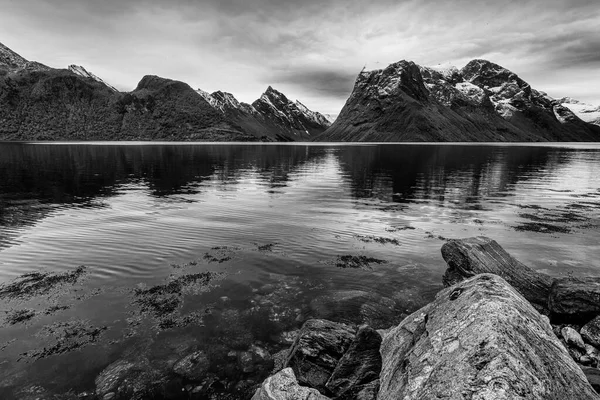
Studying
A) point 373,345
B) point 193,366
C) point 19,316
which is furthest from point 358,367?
point 19,316

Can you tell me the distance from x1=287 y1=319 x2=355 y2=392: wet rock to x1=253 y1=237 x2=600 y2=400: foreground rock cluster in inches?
1.1

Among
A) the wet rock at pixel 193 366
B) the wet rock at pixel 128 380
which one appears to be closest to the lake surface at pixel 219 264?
the wet rock at pixel 128 380

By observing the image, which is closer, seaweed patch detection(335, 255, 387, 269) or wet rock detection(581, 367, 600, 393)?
wet rock detection(581, 367, 600, 393)

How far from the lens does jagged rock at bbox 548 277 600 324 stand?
1258 cm

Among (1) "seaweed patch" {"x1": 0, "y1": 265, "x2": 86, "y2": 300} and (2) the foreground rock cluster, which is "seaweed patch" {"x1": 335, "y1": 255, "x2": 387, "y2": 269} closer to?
(2) the foreground rock cluster

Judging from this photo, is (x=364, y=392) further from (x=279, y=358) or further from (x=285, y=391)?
(x=279, y=358)

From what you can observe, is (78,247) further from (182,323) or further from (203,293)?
(182,323)

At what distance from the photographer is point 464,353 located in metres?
6.22

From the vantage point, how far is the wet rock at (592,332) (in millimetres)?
11276

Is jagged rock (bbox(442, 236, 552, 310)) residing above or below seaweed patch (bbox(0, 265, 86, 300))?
above

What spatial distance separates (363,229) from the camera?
27859 millimetres

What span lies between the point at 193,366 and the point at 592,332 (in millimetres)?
14012

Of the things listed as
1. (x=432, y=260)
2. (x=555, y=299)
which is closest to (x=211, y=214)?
(x=432, y=260)

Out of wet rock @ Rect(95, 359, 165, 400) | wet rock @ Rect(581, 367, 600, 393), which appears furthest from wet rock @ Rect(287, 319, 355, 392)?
wet rock @ Rect(581, 367, 600, 393)
